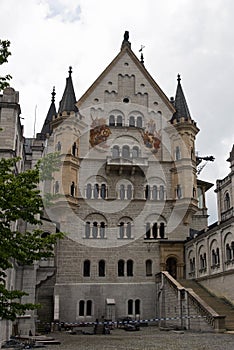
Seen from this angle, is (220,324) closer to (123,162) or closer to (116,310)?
(116,310)

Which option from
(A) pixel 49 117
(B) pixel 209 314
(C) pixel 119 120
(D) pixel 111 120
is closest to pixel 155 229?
(C) pixel 119 120

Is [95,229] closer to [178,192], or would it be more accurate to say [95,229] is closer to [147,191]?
[147,191]

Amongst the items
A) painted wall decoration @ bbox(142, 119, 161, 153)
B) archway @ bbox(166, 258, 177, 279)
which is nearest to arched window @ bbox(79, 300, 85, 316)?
archway @ bbox(166, 258, 177, 279)

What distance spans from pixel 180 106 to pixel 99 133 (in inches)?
394

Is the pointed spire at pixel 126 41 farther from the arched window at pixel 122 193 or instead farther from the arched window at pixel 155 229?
the arched window at pixel 155 229

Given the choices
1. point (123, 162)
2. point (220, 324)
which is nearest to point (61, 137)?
point (123, 162)

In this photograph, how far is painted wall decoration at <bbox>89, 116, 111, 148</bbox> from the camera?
46.9 meters

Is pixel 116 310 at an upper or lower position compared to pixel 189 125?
lower

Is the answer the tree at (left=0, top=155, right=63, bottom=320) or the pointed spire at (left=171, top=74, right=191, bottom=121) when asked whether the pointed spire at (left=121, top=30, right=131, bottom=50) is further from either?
the tree at (left=0, top=155, right=63, bottom=320)

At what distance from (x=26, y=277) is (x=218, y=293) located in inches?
652

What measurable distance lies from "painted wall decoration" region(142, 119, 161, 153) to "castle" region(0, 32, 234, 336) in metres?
0.12

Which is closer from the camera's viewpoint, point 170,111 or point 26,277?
point 26,277

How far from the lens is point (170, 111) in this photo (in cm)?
4972

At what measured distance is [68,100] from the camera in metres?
47.2
